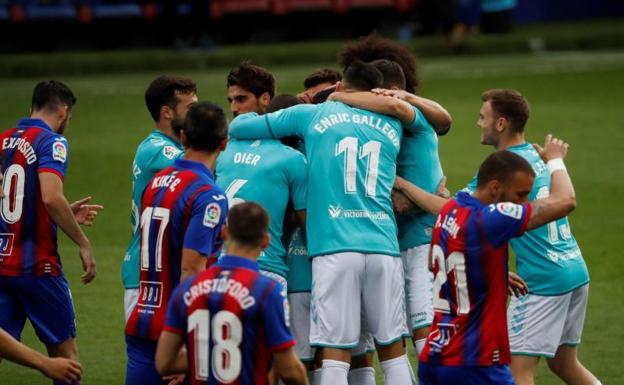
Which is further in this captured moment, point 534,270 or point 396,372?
point 534,270

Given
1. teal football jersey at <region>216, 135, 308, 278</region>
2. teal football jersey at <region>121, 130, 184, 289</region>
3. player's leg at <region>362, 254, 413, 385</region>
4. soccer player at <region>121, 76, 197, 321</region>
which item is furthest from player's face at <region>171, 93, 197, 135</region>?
player's leg at <region>362, 254, 413, 385</region>

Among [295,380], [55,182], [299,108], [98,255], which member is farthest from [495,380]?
[98,255]

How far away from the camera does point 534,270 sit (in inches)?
311

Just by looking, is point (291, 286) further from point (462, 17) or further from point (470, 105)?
point (462, 17)

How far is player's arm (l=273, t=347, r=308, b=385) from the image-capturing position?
228 inches

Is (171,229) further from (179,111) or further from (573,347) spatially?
(573,347)

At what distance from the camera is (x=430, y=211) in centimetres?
773

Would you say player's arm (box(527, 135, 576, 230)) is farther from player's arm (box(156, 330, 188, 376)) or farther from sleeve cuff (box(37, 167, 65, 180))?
sleeve cuff (box(37, 167, 65, 180))

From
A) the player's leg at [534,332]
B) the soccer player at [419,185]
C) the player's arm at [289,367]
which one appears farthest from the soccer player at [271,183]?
the player's arm at [289,367]

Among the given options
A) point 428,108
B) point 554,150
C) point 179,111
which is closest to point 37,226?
point 179,111

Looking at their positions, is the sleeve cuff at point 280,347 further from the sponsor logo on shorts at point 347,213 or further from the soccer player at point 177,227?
the sponsor logo on shorts at point 347,213

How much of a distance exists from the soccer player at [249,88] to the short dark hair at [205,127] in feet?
4.68

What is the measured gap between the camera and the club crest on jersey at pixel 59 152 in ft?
26.6

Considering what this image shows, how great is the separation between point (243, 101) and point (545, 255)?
7.07ft
